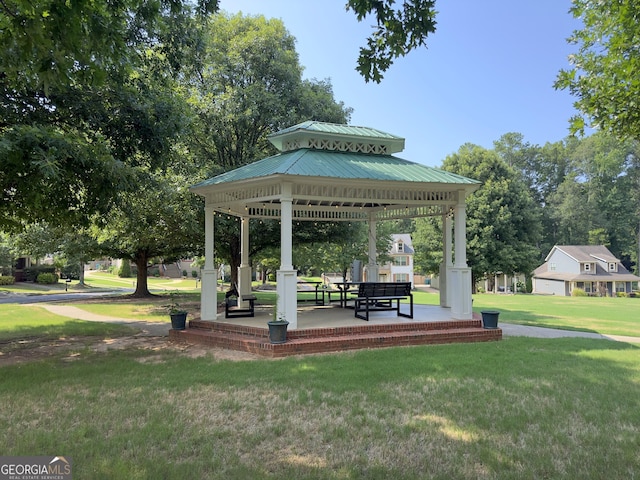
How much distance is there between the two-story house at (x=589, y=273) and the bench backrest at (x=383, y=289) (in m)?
44.6

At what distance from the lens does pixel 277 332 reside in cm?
742

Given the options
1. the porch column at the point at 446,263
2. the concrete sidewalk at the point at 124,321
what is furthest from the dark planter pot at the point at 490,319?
the concrete sidewalk at the point at 124,321

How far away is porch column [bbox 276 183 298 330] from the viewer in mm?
7891

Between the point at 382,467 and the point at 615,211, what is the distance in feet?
211

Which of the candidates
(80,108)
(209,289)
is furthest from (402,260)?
(80,108)

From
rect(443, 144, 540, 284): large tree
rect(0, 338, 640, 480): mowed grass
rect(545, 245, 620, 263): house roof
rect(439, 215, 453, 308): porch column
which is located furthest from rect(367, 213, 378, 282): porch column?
rect(545, 245, 620, 263): house roof

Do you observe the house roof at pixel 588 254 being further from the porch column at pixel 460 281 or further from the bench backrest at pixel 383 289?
the bench backrest at pixel 383 289

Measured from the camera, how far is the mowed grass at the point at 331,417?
3193mm

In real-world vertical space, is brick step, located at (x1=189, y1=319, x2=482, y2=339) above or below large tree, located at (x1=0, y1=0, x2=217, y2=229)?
below

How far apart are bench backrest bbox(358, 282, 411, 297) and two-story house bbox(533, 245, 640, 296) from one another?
44.6 m

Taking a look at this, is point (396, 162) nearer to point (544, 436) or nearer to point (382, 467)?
point (544, 436)

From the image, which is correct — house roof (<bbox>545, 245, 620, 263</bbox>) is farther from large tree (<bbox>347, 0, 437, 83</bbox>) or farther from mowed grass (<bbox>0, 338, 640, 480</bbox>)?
large tree (<bbox>347, 0, 437, 83</bbox>)

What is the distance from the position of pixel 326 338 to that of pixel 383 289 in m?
1.94

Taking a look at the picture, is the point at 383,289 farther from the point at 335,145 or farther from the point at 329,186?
the point at 335,145
